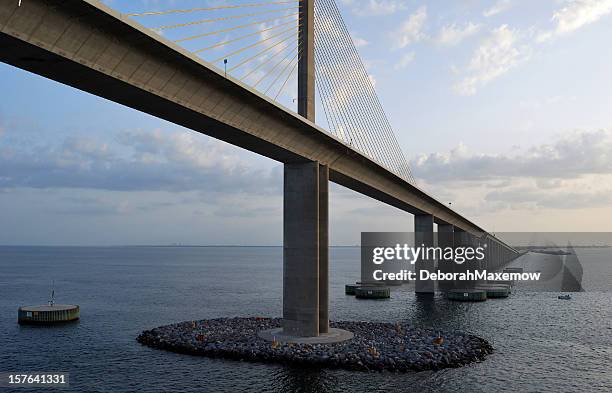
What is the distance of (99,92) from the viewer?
26328 millimetres

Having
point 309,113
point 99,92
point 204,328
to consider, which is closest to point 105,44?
point 99,92

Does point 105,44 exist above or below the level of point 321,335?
above

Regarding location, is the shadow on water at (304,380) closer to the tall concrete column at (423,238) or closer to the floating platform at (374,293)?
the floating platform at (374,293)

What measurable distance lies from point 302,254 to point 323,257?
2571 mm

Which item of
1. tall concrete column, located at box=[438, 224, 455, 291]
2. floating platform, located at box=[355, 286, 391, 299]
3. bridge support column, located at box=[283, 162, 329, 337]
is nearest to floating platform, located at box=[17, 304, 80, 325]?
bridge support column, located at box=[283, 162, 329, 337]

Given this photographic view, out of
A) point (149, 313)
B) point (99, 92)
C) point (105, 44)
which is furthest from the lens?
point (149, 313)

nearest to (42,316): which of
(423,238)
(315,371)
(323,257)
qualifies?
(323,257)

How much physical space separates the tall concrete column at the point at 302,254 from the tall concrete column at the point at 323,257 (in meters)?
1.05

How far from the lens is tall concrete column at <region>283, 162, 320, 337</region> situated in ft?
147

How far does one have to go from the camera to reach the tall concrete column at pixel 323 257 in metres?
46.6

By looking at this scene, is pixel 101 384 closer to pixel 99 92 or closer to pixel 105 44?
pixel 99 92

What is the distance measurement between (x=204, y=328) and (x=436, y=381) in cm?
2340

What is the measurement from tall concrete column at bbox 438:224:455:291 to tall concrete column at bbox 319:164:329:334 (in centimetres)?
6321

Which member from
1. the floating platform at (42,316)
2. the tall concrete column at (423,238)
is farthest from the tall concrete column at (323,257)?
the tall concrete column at (423,238)
